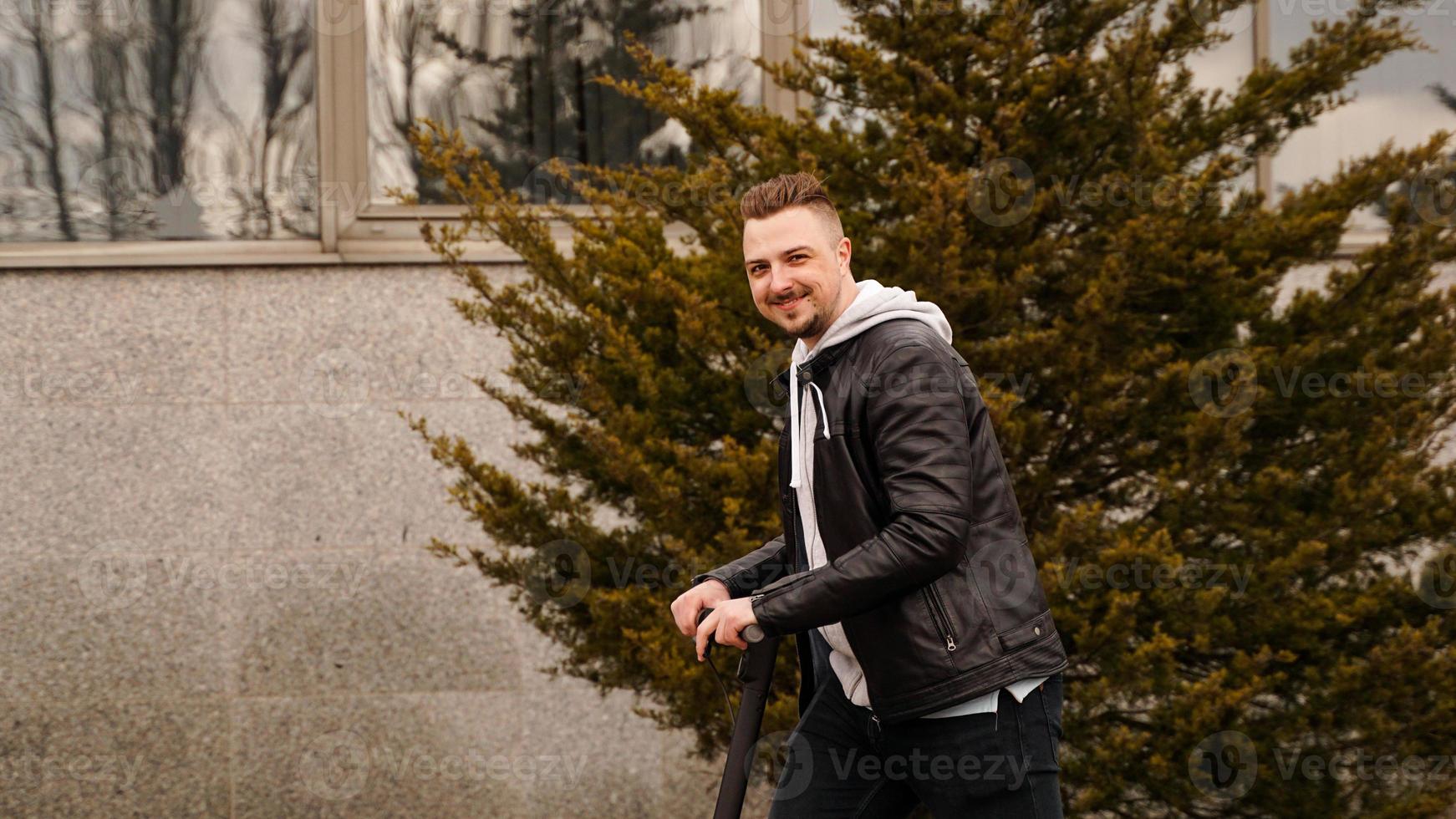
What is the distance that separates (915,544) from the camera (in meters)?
2.24

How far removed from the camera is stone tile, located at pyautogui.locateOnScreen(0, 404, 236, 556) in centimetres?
596

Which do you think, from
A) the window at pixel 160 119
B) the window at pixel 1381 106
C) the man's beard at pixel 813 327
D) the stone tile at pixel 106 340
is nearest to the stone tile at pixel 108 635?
the stone tile at pixel 106 340

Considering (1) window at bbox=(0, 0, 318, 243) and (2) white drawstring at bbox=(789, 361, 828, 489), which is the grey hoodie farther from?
(1) window at bbox=(0, 0, 318, 243)

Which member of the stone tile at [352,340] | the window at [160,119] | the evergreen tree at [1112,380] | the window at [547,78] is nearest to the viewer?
the evergreen tree at [1112,380]

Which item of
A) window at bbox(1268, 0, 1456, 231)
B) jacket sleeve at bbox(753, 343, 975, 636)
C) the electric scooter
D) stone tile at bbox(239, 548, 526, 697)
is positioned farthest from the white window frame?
jacket sleeve at bbox(753, 343, 975, 636)

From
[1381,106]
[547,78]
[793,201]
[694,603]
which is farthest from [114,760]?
[1381,106]

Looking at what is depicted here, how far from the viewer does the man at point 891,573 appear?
2.28 m

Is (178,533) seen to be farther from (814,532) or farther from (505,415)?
(814,532)

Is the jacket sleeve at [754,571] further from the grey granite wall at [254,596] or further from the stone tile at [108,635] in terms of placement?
the stone tile at [108,635]

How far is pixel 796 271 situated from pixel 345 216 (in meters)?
4.33

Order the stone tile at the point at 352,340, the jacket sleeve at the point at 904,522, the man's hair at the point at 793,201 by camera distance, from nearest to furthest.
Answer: the jacket sleeve at the point at 904,522, the man's hair at the point at 793,201, the stone tile at the point at 352,340

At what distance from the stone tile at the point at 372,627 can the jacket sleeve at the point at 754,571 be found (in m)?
3.34

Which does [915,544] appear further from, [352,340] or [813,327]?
[352,340]

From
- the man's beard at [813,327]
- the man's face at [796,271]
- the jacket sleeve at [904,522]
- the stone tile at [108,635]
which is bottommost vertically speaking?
the stone tile at [108,635]
